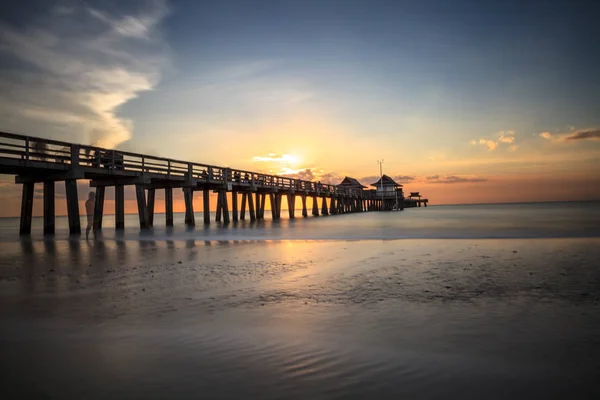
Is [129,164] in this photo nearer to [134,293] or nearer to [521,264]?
[134,293]

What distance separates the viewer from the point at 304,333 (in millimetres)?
3576

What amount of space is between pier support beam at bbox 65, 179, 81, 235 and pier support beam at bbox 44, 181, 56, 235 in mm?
703

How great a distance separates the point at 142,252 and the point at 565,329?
9863mm

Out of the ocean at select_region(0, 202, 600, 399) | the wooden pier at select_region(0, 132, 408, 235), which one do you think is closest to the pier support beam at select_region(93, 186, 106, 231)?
the wooden pier at select_region(0, 132, 408, 235)

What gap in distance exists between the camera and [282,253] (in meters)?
10.4

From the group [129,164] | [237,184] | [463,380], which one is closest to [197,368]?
[463,380]

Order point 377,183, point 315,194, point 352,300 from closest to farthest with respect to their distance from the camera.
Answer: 1. point 352,300
2. point 315,194
3. point 377,183

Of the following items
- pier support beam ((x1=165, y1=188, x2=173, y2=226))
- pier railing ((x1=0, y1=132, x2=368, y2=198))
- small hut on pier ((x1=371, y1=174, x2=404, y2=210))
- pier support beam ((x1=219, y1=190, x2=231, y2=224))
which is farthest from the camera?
small hut on pier ((x1=371, y1=174, x2=404, y2=210))

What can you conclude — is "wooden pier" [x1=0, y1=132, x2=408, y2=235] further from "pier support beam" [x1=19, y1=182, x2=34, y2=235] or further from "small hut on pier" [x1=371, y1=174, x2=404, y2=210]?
"small hut on pier" [x1=371, y1=174, x2=404, y2=210]

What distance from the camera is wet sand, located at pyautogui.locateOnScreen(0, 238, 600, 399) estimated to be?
251 cm

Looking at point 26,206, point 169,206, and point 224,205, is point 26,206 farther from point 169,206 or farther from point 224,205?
point 224,205

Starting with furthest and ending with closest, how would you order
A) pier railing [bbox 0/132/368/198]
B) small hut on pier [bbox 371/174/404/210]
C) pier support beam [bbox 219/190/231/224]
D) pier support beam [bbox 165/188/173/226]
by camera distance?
small hut on pier [bbox 371/174/404/210], pier support beam [bbox 219/190/231/224], pier support beam [bbox 165/188/173/226], pier railing [bbox 0/132/368/198]

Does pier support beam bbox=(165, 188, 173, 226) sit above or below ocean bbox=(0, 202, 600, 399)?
above

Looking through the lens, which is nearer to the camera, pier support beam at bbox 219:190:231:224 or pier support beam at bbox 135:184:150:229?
pier support beam at bbox 135:184:150:229
